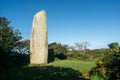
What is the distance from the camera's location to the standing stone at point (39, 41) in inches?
955

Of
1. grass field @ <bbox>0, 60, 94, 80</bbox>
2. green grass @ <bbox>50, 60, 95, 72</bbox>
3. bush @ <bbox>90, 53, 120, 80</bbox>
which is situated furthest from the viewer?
green grass @ <bbox>50, 60, 95, 72</bbox>

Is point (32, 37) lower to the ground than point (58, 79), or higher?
higher

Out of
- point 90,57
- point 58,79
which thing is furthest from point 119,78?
point 90,57

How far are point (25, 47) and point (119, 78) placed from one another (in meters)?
20.7

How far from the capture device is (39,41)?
79.9ft

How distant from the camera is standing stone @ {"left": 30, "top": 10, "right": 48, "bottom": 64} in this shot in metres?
24.2

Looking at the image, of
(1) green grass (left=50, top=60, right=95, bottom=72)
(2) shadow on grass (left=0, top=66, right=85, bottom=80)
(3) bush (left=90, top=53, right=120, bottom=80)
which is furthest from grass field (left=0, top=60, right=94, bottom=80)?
(3) bush (left=90, top=53, right=120, bottom=80)

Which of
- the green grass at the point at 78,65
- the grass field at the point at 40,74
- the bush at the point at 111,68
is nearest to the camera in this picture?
the bush at the point at 111,68

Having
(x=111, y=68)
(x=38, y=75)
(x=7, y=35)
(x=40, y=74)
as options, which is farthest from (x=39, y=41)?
(x=111, y=68)

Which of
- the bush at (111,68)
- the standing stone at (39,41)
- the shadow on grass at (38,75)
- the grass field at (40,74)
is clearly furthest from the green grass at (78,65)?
the bush at (111,68)

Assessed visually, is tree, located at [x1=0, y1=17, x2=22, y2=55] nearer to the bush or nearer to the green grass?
the green grass

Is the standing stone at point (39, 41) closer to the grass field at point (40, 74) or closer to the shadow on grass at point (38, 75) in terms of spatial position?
the grass field at point (40, 74)

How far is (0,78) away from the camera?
1198cm

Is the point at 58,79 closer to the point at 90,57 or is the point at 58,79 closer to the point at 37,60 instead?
the point at 37,60
